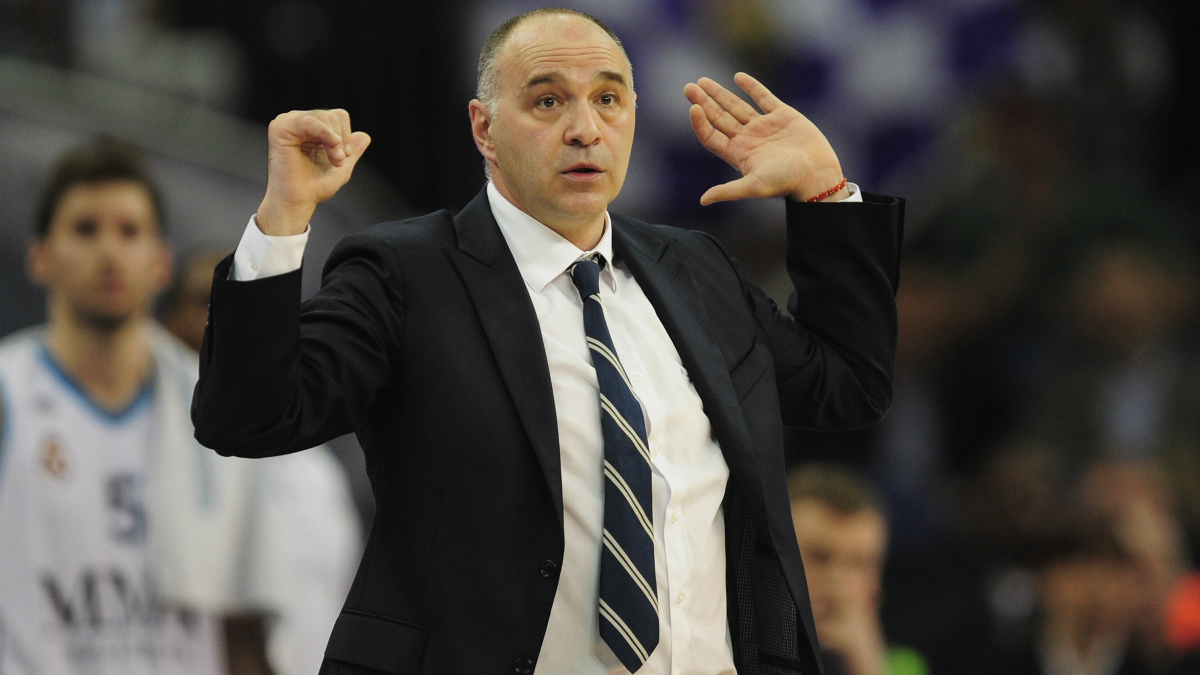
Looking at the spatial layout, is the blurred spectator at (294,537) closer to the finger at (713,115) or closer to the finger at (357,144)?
the finger at (713,115)

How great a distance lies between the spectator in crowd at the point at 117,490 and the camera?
430cm

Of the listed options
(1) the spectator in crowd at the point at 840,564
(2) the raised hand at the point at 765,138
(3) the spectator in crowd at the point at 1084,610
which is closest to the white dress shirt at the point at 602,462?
(2) the raised hand at the point at 765,138

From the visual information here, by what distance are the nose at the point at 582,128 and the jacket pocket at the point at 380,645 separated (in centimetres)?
76

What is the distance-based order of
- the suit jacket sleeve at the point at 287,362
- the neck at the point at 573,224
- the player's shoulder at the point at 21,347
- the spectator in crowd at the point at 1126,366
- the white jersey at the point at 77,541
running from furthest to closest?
the spectator in crowd at the point at 1126,366 → the player's shoulder at the point at 21,347 → the white jersey at the point at 77,541 → the neck at the point at 573,224 → the suit jacket sleeve at the point at 287,362

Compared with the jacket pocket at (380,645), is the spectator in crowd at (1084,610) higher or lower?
lower

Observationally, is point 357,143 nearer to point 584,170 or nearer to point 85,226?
point 584,170

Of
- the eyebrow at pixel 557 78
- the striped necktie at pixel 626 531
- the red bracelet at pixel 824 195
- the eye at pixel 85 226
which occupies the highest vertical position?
the eyebrow at pixel 557 78

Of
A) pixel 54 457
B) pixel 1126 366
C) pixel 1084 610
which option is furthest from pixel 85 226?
pixel 1126 366

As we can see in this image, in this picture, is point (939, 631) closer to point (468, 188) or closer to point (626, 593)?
point (468, 188)

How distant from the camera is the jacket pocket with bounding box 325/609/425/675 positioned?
2.06 meters

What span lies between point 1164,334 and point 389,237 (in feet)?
16.6

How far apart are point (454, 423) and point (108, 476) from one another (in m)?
2.70

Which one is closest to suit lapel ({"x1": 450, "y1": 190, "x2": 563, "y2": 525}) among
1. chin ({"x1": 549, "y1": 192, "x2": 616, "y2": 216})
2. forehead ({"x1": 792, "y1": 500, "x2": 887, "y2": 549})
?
chin ({"x1": 549, "y1": 192, "x2": 616, "y2": 216})

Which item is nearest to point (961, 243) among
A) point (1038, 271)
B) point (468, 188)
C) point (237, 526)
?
point (1038, 271)
